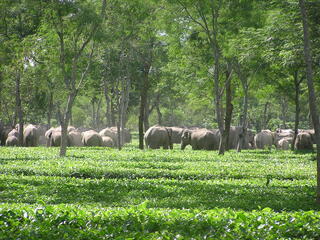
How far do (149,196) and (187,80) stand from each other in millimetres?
25731

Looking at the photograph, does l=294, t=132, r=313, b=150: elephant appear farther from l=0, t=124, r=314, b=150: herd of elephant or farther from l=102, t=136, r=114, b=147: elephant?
l=102, t=136, r=114, b=147: elephant

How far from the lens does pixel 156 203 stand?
1174 centimetres

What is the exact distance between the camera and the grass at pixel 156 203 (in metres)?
8.69

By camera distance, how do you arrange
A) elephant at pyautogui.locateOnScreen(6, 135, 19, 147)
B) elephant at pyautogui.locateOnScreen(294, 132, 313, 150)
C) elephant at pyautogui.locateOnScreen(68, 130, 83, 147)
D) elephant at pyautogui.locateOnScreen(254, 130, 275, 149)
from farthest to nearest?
elephant at pyautogui.locateOnScreen(254, 130, 275, 149), elephant at pyautogui.locateOnScreen(68, 130, 83, 147), elephant at pyautogui.locateOnScreen(294, 132, 313, 150), elephant at pyautogui.locateOnScreen(6, 135, 19, 147)

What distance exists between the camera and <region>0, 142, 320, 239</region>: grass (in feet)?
28.5

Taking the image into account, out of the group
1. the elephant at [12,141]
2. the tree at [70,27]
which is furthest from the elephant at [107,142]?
the tree at [70,27]

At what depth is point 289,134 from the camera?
168 ft

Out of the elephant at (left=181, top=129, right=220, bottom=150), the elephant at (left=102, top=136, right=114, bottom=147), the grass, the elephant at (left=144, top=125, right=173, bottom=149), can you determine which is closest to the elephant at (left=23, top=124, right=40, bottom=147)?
the elephant at (left=102, top=136, right=114, bottom=147)

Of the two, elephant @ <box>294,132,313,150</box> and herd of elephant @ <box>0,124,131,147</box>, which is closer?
herd of elephant @ <box>0,124,131,147</box>

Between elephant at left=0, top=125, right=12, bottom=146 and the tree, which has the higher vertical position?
the tree

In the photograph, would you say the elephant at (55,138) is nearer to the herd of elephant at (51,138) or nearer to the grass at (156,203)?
the herd of elephant at (51,138)

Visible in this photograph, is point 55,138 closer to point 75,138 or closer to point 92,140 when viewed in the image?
point 75,138

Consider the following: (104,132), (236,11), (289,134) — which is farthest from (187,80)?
(289,134)

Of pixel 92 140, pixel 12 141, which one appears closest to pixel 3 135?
pixel 12 141
